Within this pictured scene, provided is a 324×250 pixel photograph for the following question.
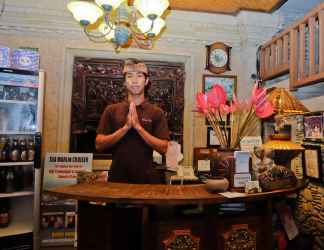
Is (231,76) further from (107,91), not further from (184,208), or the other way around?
(184,208)

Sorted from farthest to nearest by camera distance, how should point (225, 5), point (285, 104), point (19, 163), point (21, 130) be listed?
point (225, 5)
point (21, 130)
point (19, 163)
point (285, 104)

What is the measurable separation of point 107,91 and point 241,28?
189 centimetres

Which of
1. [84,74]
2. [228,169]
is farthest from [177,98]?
[228,169]

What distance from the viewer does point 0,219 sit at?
110 inches

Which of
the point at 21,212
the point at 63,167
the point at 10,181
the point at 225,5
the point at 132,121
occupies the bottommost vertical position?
the point at 21,212

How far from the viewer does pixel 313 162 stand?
230 cm

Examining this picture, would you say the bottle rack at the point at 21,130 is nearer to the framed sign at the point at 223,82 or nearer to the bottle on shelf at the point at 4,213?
the bottle on shelf at the point at 4,213

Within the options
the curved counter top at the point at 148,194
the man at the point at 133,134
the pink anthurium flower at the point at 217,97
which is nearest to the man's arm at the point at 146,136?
the man at the point at 133,134

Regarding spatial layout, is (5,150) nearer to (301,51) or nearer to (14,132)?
(14,132)

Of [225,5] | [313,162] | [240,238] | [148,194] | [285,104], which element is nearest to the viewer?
[148,194]

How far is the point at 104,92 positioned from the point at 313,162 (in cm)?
236

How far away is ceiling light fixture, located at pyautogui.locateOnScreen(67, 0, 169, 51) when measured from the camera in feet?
6.57

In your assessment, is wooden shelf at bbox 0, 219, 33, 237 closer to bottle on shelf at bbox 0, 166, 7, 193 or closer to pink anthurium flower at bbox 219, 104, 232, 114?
bottle on shelf at bbox 0, 166, 7, 193

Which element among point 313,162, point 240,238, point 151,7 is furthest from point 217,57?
point 240,238
